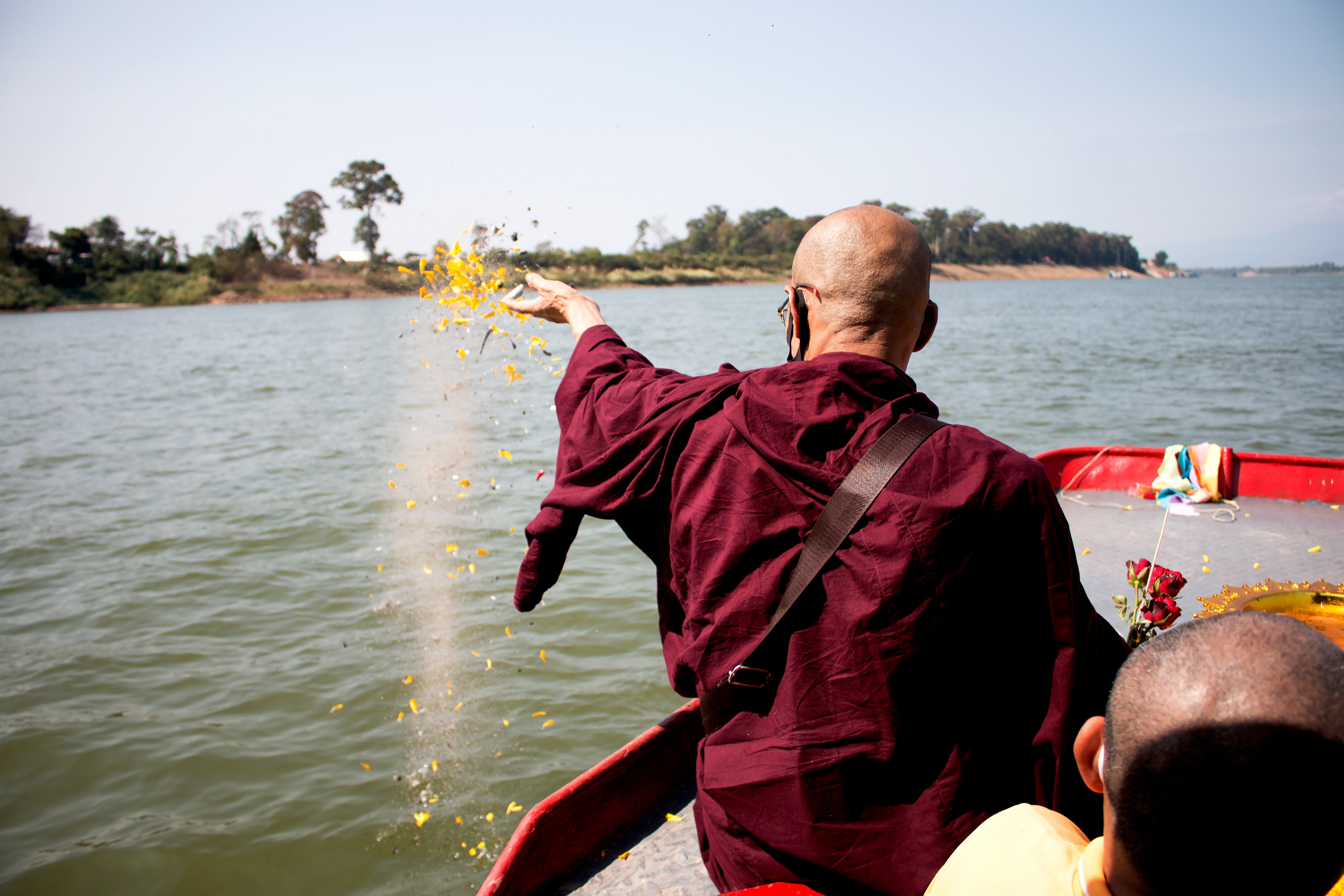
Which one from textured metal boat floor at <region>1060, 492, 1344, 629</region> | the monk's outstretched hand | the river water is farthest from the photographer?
textured metal boat floor at <region>1060, 492, 1344, 629</region>

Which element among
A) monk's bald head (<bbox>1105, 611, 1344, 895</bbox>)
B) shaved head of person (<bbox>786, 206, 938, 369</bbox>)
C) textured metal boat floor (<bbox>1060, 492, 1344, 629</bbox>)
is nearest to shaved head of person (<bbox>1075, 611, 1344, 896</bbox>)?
monk's bald head (<bbox>1105, 611, 1344, 895</bbox>)

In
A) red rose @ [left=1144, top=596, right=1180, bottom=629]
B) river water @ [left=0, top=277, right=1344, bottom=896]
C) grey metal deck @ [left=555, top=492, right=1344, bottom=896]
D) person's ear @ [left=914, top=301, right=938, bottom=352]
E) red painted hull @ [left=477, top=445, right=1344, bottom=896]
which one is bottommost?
river water @ [left=0, top=277, right=1344, bottom=896]

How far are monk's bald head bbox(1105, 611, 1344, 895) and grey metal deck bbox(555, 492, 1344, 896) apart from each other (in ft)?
6.55

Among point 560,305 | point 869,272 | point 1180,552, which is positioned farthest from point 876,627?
point 1180,552

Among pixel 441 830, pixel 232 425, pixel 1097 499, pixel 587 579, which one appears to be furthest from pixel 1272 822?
pixel 232 425

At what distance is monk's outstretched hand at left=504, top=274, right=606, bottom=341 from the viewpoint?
247 cm

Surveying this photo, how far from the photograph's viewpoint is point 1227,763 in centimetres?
97

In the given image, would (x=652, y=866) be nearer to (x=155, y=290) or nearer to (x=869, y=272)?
(x=869, y=272)

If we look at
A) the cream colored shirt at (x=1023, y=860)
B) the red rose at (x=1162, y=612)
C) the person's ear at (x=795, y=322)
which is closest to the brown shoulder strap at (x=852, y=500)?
the person's ear at (x=795, y=322)

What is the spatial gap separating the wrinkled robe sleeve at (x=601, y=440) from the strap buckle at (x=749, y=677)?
449mm

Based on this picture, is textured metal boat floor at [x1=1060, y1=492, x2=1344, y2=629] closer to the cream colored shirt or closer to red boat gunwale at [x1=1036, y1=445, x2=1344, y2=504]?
red boat gunwale at [x1=1036, y1=445, x2=1344, y2=504]

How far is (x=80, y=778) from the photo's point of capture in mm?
4723

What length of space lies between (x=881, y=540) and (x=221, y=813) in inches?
171

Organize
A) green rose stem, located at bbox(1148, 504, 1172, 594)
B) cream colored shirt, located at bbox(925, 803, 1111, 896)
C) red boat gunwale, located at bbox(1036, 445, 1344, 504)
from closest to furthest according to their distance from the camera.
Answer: cream colored shirt, located at bbox(925, 803, 1111, 896)
green rose stem, located at bbox(1148, 504, 1172, 594)
red boat gunwale, located at bbox(1036, 445, 1344, 504)
